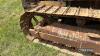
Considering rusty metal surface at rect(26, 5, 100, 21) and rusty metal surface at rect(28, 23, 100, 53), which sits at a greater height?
rusty metal surface at rect(26, 5, 100, 21)

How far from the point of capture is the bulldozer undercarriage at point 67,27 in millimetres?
4973

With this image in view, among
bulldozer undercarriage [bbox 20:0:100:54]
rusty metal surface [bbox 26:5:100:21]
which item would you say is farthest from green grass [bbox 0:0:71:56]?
rusty metal surface [bbox 26:5:100:21]

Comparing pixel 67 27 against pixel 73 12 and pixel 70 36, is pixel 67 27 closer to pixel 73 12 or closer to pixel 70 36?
pixel 70 36

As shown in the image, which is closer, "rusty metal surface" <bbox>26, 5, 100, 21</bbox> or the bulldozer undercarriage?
"rusty metal surface" <bbox>26, 5, 100, 21</bbox>

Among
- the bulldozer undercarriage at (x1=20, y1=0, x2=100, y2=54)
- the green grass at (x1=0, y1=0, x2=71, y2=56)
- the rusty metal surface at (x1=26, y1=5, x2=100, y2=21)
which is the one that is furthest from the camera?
the green grass at (x1=0, y1=0, x2=71, y2=56)

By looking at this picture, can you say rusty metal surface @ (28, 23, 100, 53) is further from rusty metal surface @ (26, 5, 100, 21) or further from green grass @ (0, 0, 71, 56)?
rusty metal surface @ (26, 5, 100, 21)

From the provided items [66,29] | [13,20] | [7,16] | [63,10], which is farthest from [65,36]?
[7,16]

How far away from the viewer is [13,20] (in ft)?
27.1

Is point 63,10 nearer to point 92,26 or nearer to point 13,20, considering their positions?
point 92,26

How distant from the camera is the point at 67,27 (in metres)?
5.88

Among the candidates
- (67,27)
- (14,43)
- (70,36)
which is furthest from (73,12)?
(14,43)

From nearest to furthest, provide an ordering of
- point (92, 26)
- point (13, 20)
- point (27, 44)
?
point (92, 26)
point (27, 44)
point (13, 20)

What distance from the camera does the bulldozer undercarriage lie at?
16.3 feet

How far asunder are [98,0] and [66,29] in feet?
3.86
